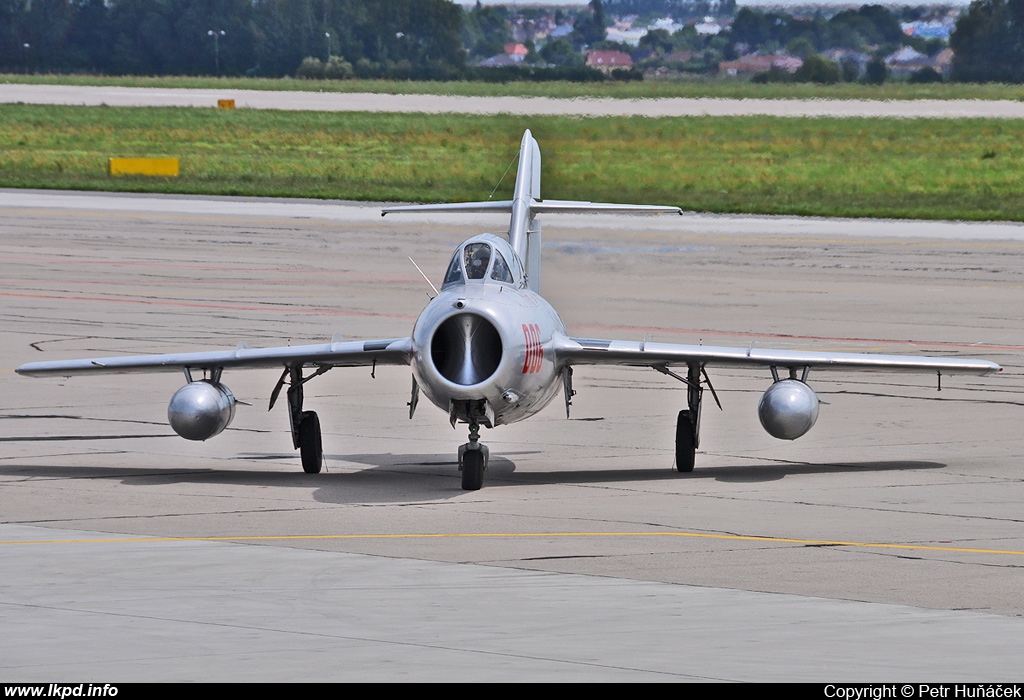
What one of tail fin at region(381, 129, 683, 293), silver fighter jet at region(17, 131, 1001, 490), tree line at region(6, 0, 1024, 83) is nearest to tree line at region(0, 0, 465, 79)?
tree line at region(6, 0, 1024, 83)

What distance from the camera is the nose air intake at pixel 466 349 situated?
14.6m

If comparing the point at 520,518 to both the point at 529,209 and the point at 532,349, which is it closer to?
the point at 532,349

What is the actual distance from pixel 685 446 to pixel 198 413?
16.2 ft

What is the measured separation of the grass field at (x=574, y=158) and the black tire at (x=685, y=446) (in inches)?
1040

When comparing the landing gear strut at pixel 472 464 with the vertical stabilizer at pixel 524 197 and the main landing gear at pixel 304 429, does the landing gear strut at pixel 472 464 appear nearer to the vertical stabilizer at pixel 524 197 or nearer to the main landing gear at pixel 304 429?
the main landing gear at pixel 304 429

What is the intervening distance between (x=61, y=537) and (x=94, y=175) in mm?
53965

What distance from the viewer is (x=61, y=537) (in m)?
13.2

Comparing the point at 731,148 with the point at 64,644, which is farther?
the point at 731,148

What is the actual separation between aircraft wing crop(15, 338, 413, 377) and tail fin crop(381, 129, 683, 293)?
1.58m

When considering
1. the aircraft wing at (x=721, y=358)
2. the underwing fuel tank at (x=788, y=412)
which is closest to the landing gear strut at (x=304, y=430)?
the aircraft wing at (x=721, y=358)

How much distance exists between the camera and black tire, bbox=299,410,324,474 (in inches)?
646

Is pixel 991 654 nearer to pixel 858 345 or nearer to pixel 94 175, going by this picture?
pixel 858 345

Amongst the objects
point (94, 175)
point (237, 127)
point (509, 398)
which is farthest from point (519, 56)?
point (509, 398)

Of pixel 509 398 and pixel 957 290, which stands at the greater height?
pixel 509 398
